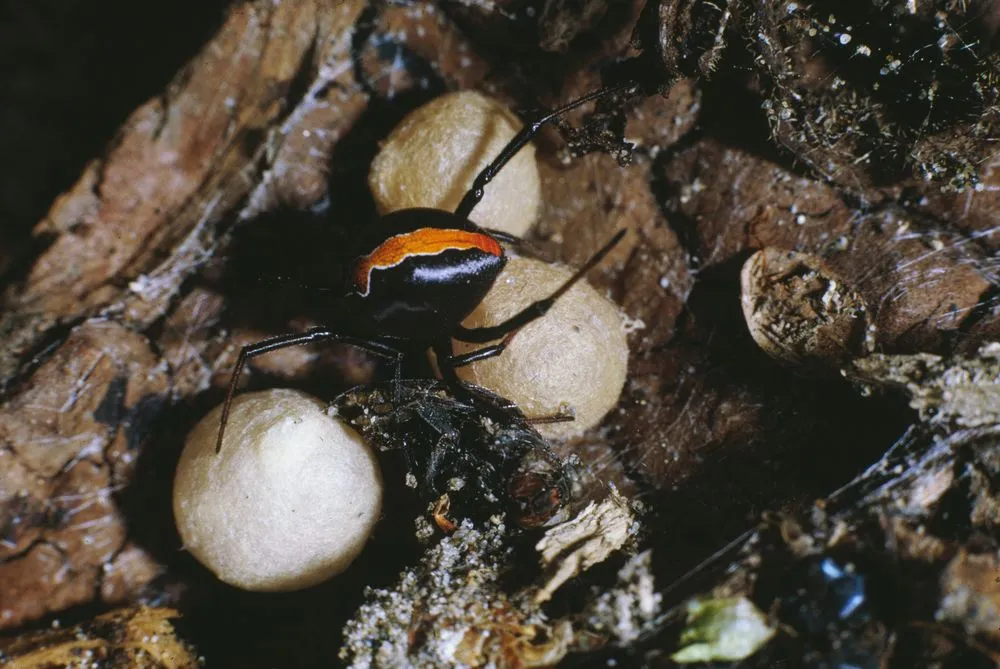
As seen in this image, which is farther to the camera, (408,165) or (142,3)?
(142,3)

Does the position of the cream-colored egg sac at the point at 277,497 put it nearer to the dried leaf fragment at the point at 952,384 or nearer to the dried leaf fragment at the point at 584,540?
the dried leaf fragment at the point at 584,540

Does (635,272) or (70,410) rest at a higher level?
(635,272)

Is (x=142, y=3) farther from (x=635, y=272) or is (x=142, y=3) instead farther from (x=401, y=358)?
(x=635, y=272)

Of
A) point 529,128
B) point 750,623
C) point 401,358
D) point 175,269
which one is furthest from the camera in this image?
point 175,269

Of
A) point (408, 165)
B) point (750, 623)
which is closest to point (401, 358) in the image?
point (408, 165)

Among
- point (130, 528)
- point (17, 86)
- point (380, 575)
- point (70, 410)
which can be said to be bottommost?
point (130, 528)

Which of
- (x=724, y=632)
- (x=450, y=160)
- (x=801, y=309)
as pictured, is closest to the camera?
(x=724, y=632)

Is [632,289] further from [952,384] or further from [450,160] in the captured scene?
[952,384]

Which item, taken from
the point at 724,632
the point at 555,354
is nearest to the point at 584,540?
the point at 724,632

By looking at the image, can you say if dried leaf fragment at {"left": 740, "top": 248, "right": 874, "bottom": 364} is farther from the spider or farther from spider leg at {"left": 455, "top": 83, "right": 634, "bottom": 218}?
spider leg at {"left": 455, "top": 83, "right": 634, "bottom": 218}
